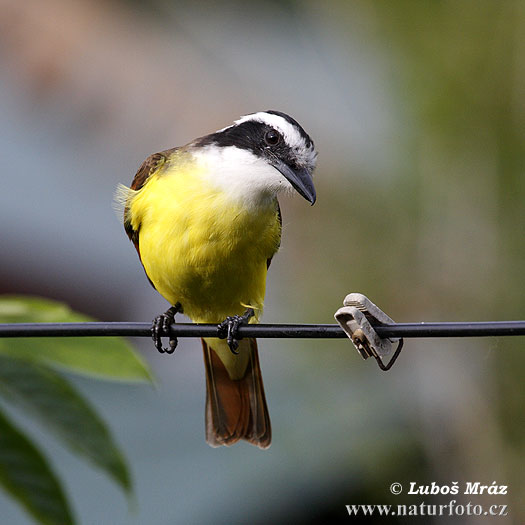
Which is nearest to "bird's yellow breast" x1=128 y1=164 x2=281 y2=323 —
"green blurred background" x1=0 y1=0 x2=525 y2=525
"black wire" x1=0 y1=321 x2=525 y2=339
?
"black wire" x1=0 y1=321 x2=525 y2=339

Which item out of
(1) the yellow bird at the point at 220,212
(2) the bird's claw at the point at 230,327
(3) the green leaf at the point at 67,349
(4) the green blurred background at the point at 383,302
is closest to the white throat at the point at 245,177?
(1) the yellow bird at the point at 220,212

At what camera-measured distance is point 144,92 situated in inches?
298

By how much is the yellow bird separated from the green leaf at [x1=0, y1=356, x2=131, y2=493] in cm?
88

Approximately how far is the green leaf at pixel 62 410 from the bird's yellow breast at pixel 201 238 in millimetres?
1189

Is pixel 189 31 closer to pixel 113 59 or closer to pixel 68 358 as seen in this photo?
pixel 113 59

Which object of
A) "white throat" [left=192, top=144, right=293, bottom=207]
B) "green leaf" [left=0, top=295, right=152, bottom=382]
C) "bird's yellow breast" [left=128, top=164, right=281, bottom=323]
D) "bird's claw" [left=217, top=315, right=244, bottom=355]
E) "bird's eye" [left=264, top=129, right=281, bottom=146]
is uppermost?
"bird's eye" [left=264, top=129, right=281, bottom=146]

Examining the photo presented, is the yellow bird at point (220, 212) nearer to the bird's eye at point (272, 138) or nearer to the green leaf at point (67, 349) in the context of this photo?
the bird's eye at point (272, 138)

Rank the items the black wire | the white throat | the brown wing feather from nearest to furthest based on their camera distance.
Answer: the black wire < the white throat < the brown wing feather

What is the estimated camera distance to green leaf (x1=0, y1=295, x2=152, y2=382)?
6.10 feet

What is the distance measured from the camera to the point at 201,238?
9.86 feet

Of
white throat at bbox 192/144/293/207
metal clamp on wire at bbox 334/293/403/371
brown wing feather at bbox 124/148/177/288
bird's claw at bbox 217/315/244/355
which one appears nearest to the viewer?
metal clamp on wire at bbox 334/293/403/371

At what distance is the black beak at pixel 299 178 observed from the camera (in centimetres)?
295

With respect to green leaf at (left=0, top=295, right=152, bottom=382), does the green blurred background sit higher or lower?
higher

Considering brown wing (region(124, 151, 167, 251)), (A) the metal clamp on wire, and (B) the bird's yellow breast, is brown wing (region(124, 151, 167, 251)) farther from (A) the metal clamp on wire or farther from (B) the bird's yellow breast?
(A) the metal clamp on wire
